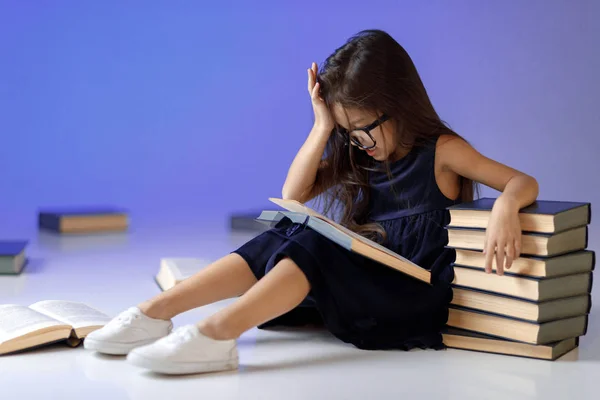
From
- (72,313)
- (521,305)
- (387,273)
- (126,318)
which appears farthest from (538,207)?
(72,313)

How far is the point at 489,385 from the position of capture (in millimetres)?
1630

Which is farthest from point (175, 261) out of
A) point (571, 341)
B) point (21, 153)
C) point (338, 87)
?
point (21, 153)

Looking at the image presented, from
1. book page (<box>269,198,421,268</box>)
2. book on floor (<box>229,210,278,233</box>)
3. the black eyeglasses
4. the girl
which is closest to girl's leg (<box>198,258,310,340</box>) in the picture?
the girl

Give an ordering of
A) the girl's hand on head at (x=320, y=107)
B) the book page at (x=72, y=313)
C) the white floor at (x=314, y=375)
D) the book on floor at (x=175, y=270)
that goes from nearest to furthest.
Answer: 1. the white floor at (x=314, y=375)
2. the book page at (x=72, y=313)
3. the girl's hand on head at (x=320, y=107)
4. the book on floor at (x=175, y=270)

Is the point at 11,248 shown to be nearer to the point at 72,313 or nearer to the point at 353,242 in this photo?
the point at 72,313

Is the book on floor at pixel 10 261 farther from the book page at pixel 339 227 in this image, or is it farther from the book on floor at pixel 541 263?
the book on floor at pixel 541 263

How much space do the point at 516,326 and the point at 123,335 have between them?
0.81 metres

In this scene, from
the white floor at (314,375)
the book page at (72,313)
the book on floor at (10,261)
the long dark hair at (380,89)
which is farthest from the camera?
the book on floor at (10,261)

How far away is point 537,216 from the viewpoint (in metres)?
1.77

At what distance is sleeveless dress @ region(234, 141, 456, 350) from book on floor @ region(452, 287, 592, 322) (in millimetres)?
49

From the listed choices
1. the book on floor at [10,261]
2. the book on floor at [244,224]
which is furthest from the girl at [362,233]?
the book on floor at [244,224]

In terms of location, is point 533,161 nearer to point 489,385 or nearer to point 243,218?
point 243,218

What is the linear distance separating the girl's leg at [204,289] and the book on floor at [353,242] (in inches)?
6.5

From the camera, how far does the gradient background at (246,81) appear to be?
5055mm
